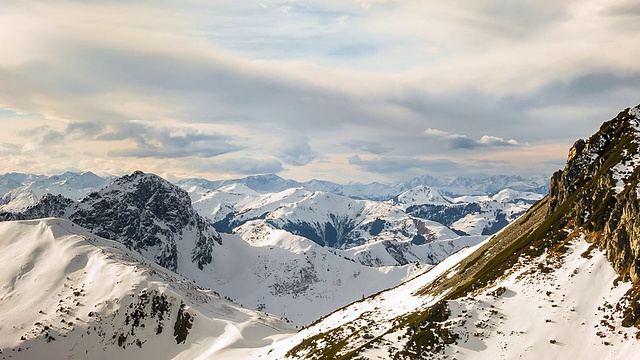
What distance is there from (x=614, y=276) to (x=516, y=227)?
2448 inches

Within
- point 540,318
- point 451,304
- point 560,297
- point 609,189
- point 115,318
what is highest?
point 609,189

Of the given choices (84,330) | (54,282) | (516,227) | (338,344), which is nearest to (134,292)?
(84,330)

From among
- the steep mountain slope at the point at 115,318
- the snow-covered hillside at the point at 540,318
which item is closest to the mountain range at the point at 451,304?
the snow-covered hillside at the point at 540,318

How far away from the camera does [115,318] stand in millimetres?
148250

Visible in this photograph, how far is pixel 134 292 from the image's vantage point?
15388cm

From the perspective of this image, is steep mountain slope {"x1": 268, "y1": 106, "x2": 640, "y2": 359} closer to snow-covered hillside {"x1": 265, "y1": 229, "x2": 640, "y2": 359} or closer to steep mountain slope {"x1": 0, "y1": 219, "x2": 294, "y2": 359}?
snow-covered hillside {"x1": 265, "y1": 229, "x2": 640, "y2": 359}

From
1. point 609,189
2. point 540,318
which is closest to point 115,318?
point 540,318

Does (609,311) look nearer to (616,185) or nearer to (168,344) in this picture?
(616,185)

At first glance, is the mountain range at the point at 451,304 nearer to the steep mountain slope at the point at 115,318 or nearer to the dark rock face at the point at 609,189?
the dark rock face at the point at 609,189

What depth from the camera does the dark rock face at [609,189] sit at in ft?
211

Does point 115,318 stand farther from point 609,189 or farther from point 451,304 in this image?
point 609,189

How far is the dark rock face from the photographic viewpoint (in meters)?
64.4

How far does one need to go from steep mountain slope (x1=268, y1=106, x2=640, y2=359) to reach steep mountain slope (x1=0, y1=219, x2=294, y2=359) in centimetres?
5507

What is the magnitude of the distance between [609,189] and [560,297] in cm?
2658
